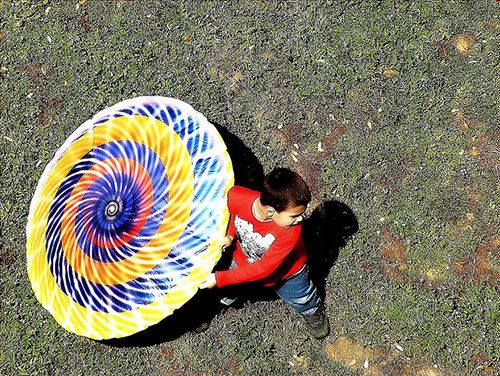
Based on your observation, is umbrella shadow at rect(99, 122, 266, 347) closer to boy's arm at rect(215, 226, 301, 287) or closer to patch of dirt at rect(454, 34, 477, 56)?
boy's arm at rect(215, 226, 301, 287)

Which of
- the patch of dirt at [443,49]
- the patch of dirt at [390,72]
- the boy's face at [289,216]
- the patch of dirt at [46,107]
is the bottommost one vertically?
the patch of dirt at [46,107]

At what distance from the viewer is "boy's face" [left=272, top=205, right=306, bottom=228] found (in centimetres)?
346

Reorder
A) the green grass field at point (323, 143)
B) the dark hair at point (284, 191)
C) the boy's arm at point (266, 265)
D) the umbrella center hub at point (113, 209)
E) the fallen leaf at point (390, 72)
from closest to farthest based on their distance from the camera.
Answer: the dark hair at point (284, 191) → the boy's arm at point (266, 265) → the umbrella center hub at point (113, 209) → the green grass field at point (323, 143) → the fallen leaf at point (390, 72)

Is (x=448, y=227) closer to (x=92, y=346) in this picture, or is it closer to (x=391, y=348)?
(x=391, y=348)

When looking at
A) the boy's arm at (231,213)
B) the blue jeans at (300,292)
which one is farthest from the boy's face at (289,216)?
the blue jeans at (300,292)

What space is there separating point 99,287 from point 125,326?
321 mm

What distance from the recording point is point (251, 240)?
3.90 meters

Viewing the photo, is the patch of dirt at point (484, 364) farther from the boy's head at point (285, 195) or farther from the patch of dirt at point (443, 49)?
the patch of dirt at point (443, 49)

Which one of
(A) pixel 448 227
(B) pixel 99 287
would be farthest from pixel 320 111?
(B) pixel 99 287

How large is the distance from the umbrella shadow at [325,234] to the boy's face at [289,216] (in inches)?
66.4

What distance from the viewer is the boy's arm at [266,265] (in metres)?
3.70

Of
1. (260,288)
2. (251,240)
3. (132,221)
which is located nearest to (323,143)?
(260,288)

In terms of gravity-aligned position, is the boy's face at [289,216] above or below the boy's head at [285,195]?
below

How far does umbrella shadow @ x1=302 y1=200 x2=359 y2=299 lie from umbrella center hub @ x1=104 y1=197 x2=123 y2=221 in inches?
67.7
